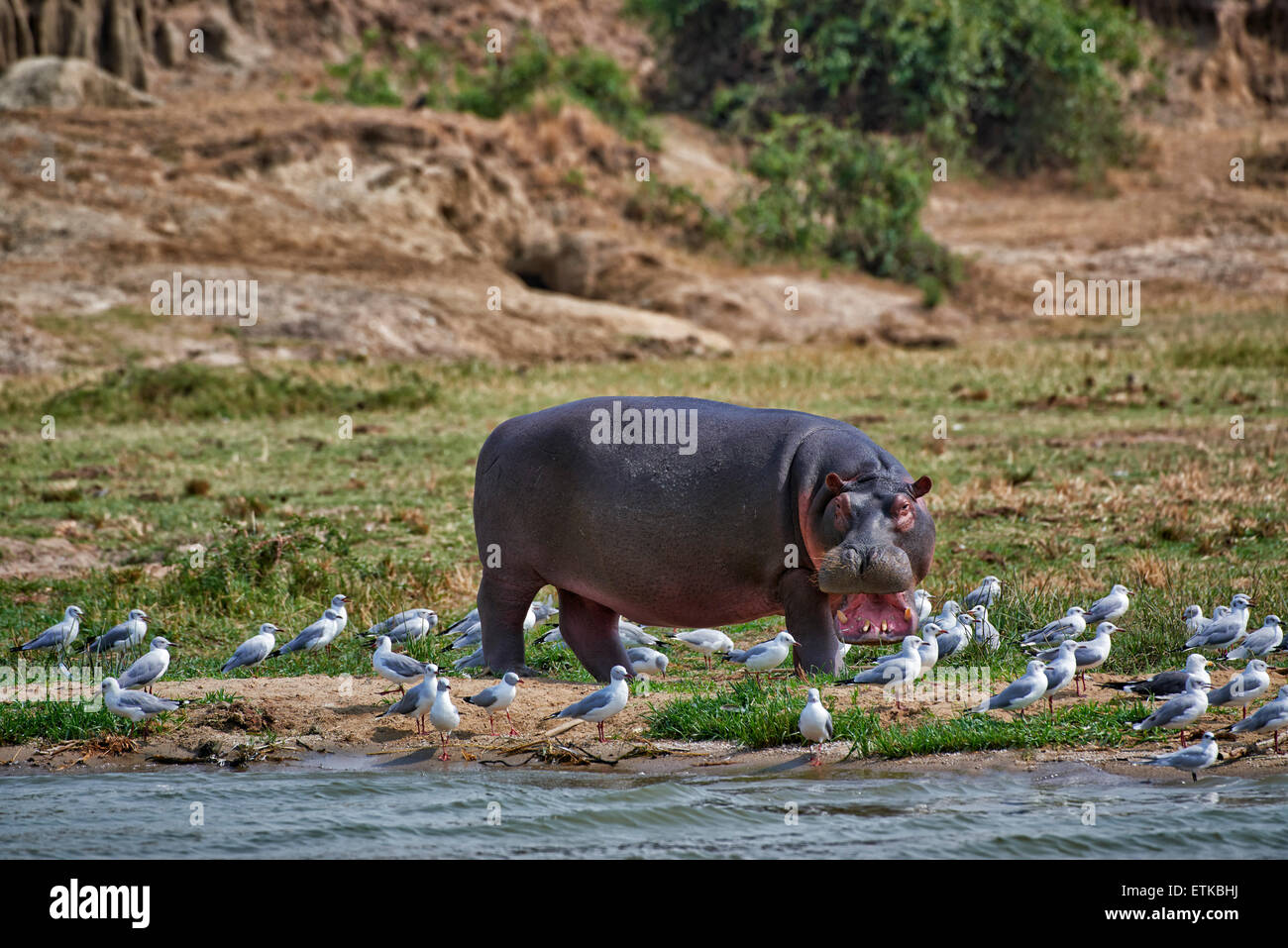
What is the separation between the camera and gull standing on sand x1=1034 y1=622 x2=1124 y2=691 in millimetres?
7961

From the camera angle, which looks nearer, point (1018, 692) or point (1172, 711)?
point (1172, 711)

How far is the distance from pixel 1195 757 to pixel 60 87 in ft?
94.3

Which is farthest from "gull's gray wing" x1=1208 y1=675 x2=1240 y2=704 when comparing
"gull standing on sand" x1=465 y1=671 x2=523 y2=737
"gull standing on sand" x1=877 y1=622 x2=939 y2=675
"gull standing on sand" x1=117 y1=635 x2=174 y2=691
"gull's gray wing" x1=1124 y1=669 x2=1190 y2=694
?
"gull standing on sand" x1=117 y1=635 x2=174 y2=691

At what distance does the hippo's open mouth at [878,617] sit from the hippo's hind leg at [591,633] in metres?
1.36

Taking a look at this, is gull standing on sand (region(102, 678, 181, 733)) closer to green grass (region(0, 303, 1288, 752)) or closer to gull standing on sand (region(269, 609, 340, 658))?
green grass (region(0, 303, 1288, 752))

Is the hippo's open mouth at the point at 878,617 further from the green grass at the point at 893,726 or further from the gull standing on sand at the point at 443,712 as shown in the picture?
the gull standing on sand at the point at 443,712

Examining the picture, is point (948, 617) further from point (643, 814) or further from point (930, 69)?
point (930, 69)

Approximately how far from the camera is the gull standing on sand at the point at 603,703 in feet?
24.0

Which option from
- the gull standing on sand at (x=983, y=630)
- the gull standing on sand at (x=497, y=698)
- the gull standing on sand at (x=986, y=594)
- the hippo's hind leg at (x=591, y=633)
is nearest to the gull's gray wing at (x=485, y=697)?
the gull standing on sand at (x=497, y=698)

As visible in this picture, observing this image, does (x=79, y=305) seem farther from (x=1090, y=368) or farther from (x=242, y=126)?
(x=1090, y=368)

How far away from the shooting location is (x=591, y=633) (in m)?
8.49

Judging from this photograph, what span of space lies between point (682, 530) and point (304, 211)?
2290 cm

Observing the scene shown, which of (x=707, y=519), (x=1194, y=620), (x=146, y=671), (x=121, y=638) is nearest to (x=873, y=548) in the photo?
(x=707, y=519)

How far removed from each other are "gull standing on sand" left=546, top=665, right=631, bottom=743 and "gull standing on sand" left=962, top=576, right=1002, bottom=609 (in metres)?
2.77
